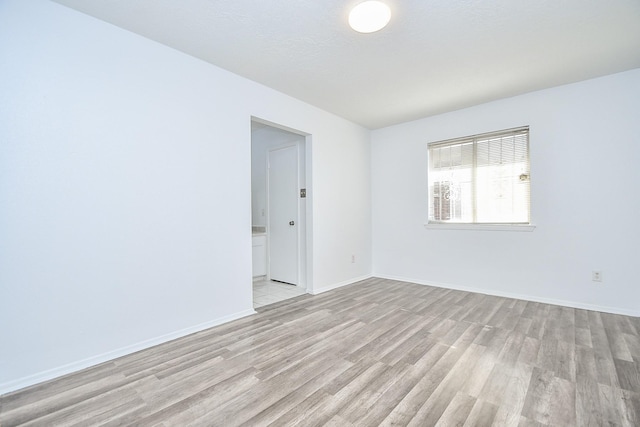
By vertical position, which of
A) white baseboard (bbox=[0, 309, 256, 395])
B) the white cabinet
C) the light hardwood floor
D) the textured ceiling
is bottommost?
the light hardwood floor

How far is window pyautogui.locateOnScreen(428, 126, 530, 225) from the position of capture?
372 cm

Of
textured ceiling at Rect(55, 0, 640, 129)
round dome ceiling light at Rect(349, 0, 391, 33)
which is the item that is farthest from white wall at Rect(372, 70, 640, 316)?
round dome ceiling light at Rect(349, 0, 391, 33)

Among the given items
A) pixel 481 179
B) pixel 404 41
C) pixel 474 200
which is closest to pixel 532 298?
pixel 474 200

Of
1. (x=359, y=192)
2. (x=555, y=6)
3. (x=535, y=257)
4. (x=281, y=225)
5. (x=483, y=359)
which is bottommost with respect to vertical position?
(x=483, y=359)

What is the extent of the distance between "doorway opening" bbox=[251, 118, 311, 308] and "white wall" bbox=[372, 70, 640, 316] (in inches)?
74.3

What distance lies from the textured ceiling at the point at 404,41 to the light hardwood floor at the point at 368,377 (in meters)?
2.61

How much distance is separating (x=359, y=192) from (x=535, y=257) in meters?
2.58

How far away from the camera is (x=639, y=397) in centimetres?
169

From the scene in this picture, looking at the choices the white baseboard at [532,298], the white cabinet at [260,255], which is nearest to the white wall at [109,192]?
the white cabinet at [260,255]

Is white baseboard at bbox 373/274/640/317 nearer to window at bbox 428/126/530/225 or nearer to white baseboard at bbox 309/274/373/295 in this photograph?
white baseboard at bbox 309/274/373/295

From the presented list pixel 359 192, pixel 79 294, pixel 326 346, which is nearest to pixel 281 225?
pixel 359 192

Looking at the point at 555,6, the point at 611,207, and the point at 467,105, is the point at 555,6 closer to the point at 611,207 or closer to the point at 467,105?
the point at 467,105

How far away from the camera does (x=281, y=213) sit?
15.3ft

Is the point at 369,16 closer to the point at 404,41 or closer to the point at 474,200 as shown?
the point at 404,41
